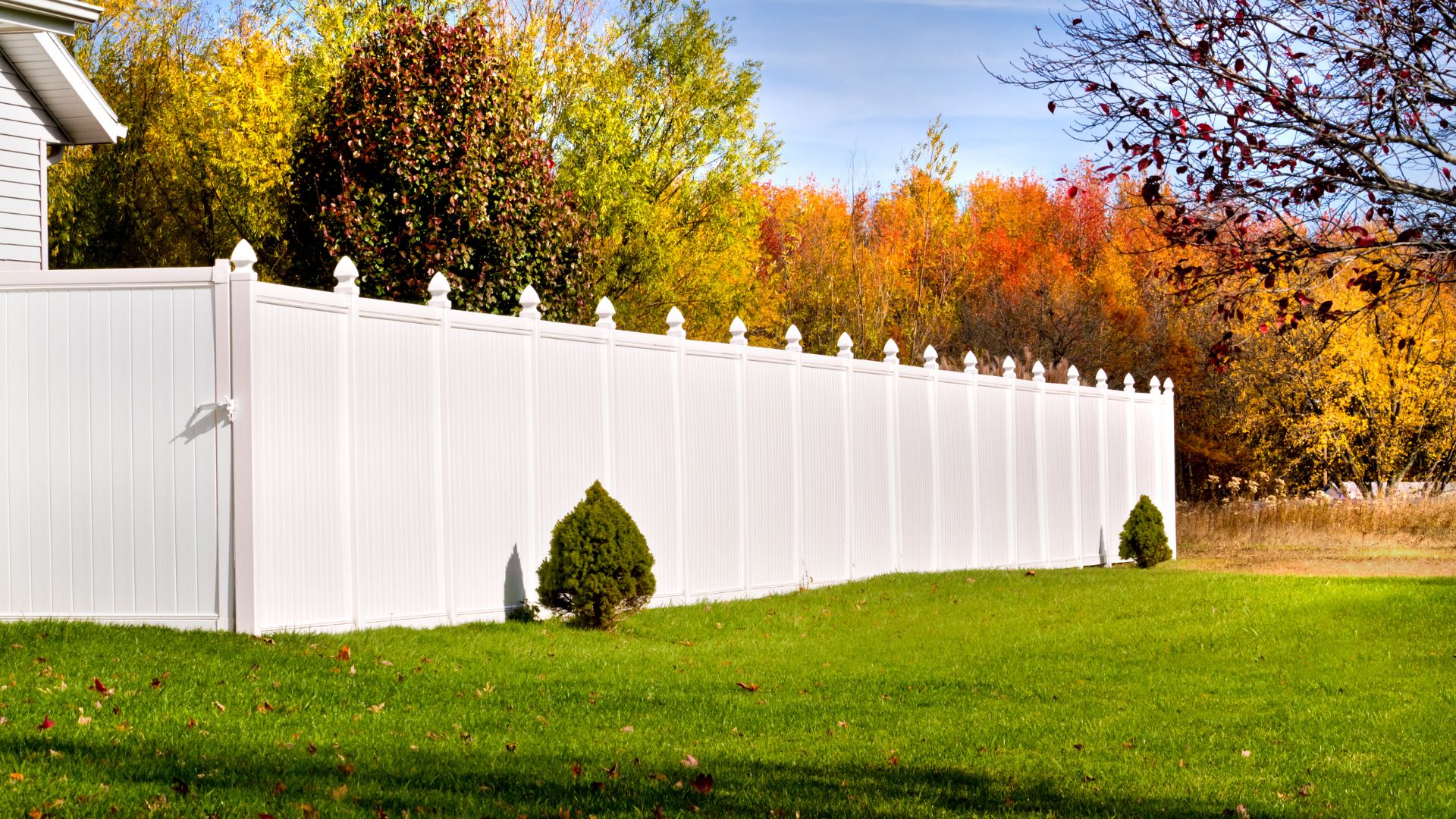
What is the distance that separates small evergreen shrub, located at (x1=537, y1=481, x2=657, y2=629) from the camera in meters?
10.2

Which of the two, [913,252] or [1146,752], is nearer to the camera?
[1146,752]

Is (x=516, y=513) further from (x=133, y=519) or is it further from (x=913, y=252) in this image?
(x=913, y=252)

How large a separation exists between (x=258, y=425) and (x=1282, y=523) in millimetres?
18667

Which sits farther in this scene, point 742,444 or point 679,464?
point 742,444

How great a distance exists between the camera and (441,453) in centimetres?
976

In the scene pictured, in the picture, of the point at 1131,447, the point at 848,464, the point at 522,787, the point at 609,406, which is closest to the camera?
the point at 522,787

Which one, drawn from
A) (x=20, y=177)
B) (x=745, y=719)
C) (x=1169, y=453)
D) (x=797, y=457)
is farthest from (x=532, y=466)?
(x=1169, y=453)

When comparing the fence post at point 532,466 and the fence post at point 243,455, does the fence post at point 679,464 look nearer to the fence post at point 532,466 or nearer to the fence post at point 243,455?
the fence post at point 532,466

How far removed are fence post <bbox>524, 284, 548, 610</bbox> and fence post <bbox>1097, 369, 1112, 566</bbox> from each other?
10429mm

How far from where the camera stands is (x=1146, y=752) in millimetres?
6805

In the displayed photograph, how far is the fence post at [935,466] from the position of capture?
1558 cm

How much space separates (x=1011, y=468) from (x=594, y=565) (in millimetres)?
8140

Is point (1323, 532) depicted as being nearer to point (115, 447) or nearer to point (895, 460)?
point (895, 460)

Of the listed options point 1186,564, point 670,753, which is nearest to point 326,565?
point 670,753
